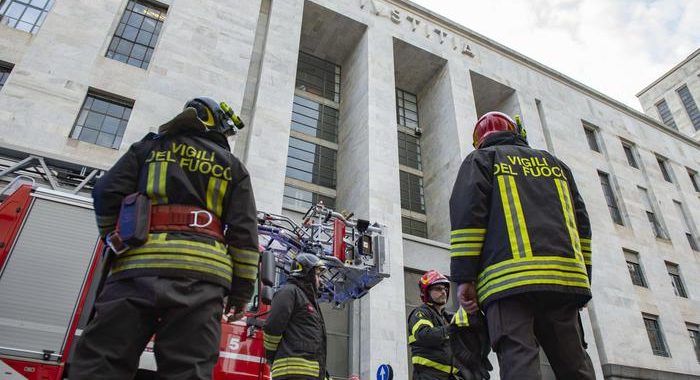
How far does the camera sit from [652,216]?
947 inches

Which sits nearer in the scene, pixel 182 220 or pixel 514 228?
pixel 182 220

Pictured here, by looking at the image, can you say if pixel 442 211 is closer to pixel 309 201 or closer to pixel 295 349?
pixel 309 201

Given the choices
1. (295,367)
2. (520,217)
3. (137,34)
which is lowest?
(295,367)

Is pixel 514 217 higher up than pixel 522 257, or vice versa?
pixel 514 217

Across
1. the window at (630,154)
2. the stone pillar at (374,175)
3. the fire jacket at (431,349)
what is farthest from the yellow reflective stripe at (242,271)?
A: the window at (630,154)

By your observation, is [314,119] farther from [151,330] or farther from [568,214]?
A: [151,330]

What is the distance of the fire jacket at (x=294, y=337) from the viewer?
4.14 m

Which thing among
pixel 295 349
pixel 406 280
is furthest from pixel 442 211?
pixel 295 349

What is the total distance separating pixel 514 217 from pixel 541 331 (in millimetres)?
681

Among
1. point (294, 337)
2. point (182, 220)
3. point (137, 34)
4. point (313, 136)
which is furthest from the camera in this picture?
point (313, 136)

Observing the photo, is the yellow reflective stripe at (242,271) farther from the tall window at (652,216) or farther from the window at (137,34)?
the tall window at (652,216)

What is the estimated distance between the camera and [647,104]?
43.7m

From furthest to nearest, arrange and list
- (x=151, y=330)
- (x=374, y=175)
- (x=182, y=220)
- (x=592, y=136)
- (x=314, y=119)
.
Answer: (x=592, y=136)
(x=314, y=119)
(x=374, y=175)
(x=182, y=220)
(x=151, y=330)

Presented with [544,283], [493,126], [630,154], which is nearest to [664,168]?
[630,154]
